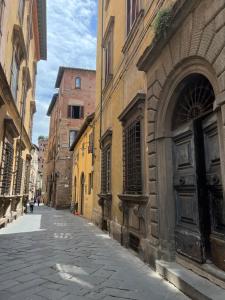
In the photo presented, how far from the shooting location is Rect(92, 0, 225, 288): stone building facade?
3900 mm

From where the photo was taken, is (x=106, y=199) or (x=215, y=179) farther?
(x=106, y=199)

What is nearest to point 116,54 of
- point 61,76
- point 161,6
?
point 161,6

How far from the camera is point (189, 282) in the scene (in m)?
3.82

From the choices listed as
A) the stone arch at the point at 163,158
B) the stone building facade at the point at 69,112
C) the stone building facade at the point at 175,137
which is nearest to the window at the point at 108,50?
the stone building facade at the point at 175,137

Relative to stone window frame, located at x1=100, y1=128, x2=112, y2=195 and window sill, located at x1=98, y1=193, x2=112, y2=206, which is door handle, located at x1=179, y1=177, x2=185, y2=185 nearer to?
window sill, located at x1=98, y1=193, x2=112, y2=206

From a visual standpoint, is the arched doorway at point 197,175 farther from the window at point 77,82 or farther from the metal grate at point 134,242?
the window at point 77,82

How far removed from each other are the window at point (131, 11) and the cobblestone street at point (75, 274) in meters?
5.80

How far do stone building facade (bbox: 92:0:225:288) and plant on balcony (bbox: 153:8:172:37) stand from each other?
15mm

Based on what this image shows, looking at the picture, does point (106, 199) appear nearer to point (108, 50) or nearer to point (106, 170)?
point (106, 170)

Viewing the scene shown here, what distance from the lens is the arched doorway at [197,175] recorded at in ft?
13.0

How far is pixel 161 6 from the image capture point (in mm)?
5641

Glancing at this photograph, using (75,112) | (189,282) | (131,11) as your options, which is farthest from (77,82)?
(189,282)

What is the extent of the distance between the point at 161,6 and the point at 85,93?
24082mm

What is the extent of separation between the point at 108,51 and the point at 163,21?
6.68 meters
